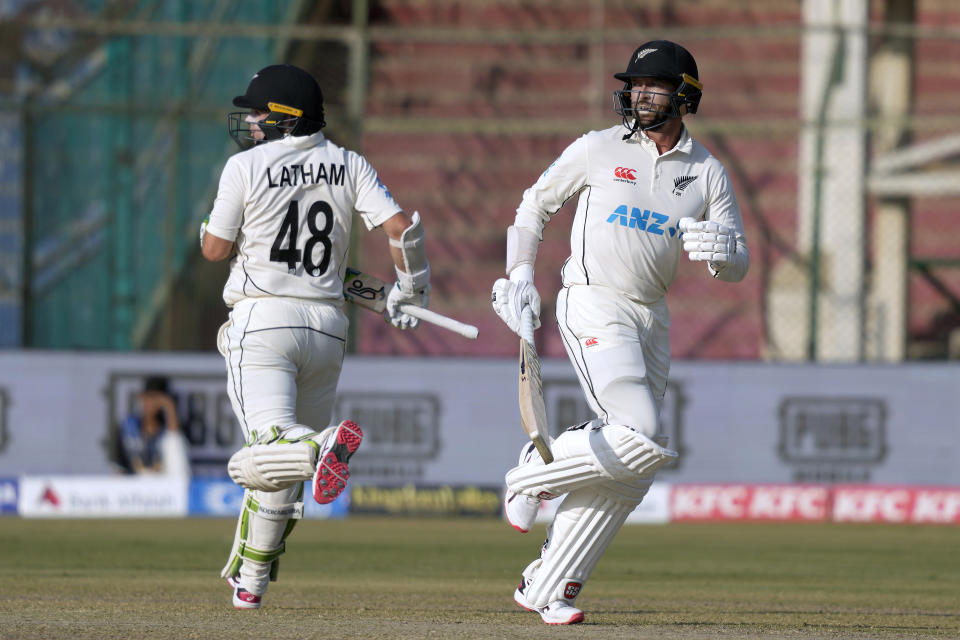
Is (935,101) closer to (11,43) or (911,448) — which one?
(911,448)

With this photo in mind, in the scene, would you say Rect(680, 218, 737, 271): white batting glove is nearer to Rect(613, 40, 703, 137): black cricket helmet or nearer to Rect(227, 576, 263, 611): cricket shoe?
Rect(613, 40, 703, 137): black cricket helmet

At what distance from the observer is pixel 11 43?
48.6 feet

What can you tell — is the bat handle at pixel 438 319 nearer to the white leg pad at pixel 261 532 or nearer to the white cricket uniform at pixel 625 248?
the white cricket uniform at pixel 625 248

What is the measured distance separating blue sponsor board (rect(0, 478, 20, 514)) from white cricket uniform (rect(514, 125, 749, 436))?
28.2 feet

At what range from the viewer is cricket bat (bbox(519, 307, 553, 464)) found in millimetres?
6066

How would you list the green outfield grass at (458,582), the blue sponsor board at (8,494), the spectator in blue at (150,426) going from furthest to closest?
1. the spectator in blue at (150,426)
2. the blue sponsor board at (8,494)
3. the green outfield grass at (458,582)

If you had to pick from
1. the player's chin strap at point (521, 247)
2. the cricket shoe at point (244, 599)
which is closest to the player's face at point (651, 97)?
the player's chin strap at point (521, 247)

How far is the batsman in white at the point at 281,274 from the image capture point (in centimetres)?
641

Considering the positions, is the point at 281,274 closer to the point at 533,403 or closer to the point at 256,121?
the point at 256,121

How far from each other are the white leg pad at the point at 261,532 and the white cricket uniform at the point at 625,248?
54.9 inches

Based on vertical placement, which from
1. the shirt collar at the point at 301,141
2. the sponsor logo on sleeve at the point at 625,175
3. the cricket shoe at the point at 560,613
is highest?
the shirt collar at the point at 301,141

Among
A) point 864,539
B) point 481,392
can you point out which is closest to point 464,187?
point 481,392

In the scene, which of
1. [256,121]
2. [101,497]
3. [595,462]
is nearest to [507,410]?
[101,497]

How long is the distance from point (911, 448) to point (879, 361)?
0.82m
